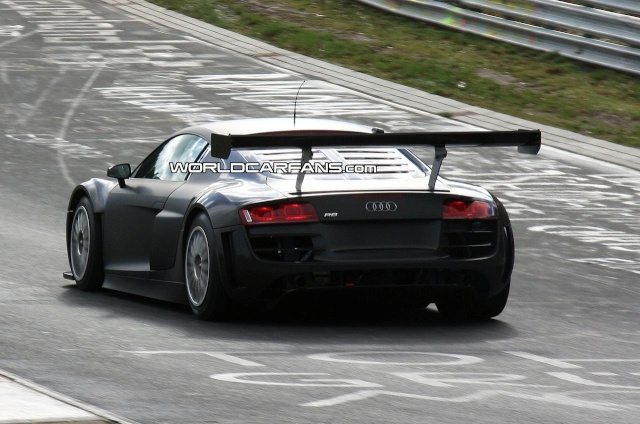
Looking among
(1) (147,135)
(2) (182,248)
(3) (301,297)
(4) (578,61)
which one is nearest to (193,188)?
(2) (182,248)

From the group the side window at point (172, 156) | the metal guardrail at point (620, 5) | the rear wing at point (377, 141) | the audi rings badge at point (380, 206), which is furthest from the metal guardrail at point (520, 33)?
the audi rings badge at point (380, 206)

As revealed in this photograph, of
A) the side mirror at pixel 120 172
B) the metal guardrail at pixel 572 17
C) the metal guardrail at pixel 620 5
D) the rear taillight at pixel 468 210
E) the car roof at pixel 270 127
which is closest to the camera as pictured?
the rear taillight at pixel 468 210

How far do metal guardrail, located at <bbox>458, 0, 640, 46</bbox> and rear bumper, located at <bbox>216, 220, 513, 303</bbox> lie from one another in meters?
12.0

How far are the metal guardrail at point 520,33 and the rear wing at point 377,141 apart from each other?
12.1 meters

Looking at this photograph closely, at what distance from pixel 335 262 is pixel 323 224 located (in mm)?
215

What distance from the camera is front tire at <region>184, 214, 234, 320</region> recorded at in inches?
331

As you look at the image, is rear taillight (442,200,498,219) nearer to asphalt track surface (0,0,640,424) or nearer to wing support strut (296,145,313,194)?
asphalt track surface (0,0,640,424)

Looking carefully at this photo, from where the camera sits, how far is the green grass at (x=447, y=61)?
19.0 meters

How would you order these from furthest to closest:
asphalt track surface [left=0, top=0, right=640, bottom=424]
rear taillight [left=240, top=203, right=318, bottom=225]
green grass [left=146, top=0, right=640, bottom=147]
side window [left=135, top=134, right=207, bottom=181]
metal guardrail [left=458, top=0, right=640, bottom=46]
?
metal guardrail [left=458, top=0, right=640, bottom=46] < green grass [left=146, top=0, right=640, bottom=147] < side window [left=135, top=134, right=207, bottom=181] < rear taillight [left=240, top=203, right=318, bottom=225] < asphalt track surface [left=0, top=0, right=640, bottom=424]

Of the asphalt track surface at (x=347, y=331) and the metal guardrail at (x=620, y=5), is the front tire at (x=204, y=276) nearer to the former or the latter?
the asphalt track surface at (x=347, y=331)

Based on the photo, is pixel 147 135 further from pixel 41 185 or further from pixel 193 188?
pixel 193 188

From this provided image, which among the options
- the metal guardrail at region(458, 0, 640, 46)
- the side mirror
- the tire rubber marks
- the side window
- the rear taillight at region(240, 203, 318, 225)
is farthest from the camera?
the metal guardrail at region(458, 0, 640, 46)

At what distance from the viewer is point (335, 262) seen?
8.27 meters

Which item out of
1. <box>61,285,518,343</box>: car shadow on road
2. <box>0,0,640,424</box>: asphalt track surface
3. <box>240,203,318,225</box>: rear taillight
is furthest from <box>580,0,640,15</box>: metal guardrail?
<box>240,203,318,225</box>: rear taillight
